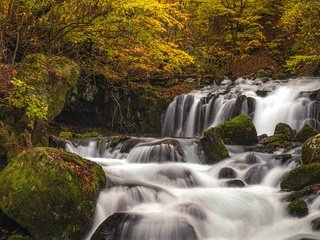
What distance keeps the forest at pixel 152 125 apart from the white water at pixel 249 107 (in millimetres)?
51

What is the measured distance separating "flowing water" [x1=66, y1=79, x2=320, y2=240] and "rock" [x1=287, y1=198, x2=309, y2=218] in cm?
10

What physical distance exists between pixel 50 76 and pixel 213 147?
15.5 feet

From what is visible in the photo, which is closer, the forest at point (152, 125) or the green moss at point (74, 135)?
the forest at point (152, 125)

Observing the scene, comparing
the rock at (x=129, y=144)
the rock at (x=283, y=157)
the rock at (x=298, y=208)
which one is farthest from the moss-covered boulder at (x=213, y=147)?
the rock at (x=298, y=208)

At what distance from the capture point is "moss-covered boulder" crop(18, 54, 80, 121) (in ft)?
34.7

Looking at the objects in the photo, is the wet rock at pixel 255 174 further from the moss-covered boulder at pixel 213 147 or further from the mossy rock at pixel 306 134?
the mossy rock at pixel 306 134

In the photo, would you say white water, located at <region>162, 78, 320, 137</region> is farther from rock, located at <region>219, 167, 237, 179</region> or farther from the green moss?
rock, located at <region>219, 167, 237, 179</region>

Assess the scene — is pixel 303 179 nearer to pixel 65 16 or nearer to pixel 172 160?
pixel 172 160

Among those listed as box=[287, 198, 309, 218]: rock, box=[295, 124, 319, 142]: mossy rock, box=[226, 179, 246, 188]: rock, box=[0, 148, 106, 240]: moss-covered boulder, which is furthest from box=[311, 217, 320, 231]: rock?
box=[295, 124, 319, 142]: mossy rock

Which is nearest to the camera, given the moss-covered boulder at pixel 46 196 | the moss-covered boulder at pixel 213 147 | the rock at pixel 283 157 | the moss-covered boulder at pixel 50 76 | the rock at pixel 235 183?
the moss-covered boulder at pixel 46 196

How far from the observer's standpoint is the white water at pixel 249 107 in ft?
49.3

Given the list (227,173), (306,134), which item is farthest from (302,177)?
(306,134)

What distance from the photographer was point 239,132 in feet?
42.1

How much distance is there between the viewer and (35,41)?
11875 mm
